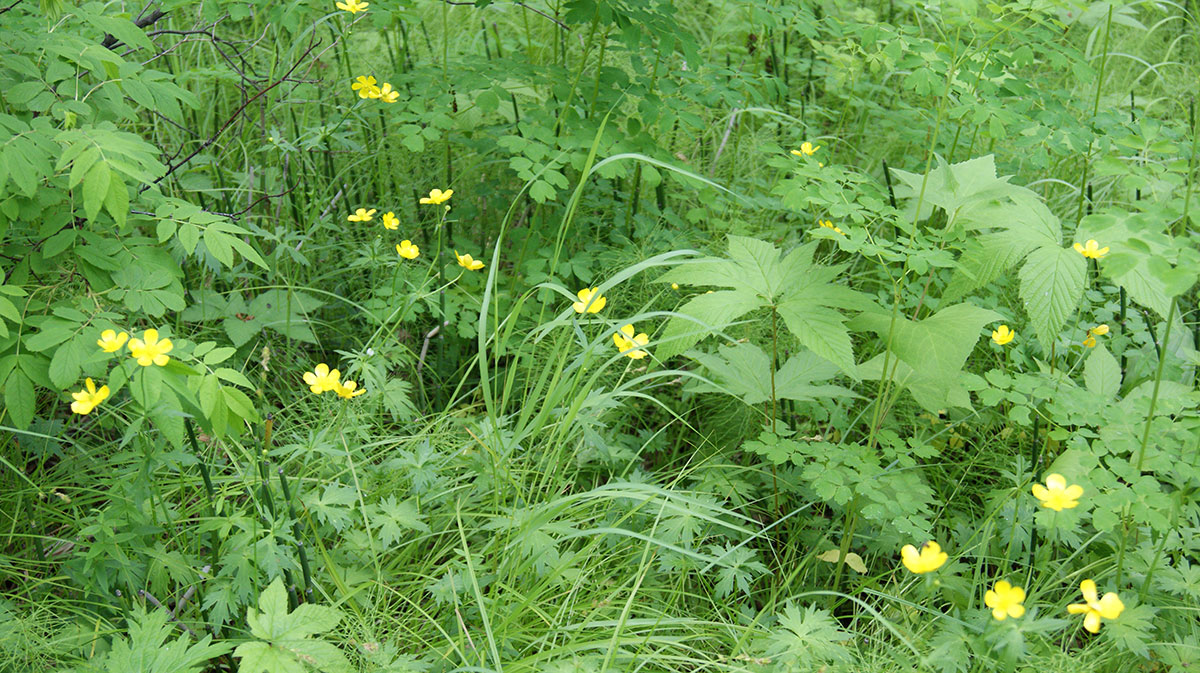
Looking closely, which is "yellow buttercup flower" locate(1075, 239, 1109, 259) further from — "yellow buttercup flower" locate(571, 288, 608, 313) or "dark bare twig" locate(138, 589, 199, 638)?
"dark bare twig" locate(138, 589, 199, 638)

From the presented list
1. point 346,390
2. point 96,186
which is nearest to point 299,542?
point 346,390

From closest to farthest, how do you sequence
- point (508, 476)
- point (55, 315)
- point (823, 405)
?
point (55, 315) < point (508, 476) < point (823, 405)

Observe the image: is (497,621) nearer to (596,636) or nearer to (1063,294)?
(596,636)

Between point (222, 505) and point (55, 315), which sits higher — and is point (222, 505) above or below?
below

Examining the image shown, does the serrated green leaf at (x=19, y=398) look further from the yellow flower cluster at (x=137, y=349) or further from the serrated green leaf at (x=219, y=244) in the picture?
the serrated green leaf at (x=219, y=244)

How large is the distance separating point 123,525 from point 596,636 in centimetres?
96

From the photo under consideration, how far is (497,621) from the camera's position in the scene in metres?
1.68

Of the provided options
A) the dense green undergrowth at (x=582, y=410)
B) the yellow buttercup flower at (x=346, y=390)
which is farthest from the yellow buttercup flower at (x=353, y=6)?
the yellow buttercup flower at (x=346, y=390)

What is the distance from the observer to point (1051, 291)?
5.86ft

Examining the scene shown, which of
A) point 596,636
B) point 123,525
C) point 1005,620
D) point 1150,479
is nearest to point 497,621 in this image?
point 596,636

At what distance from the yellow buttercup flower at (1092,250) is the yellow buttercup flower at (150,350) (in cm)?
179

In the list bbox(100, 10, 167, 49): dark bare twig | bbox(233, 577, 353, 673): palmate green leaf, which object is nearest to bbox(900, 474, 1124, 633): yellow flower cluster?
bbox(233, 577, 353, 673): palmate green leaf

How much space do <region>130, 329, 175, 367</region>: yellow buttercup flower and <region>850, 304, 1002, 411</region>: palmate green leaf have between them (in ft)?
4.40

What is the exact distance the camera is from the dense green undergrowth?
157 centimetres
